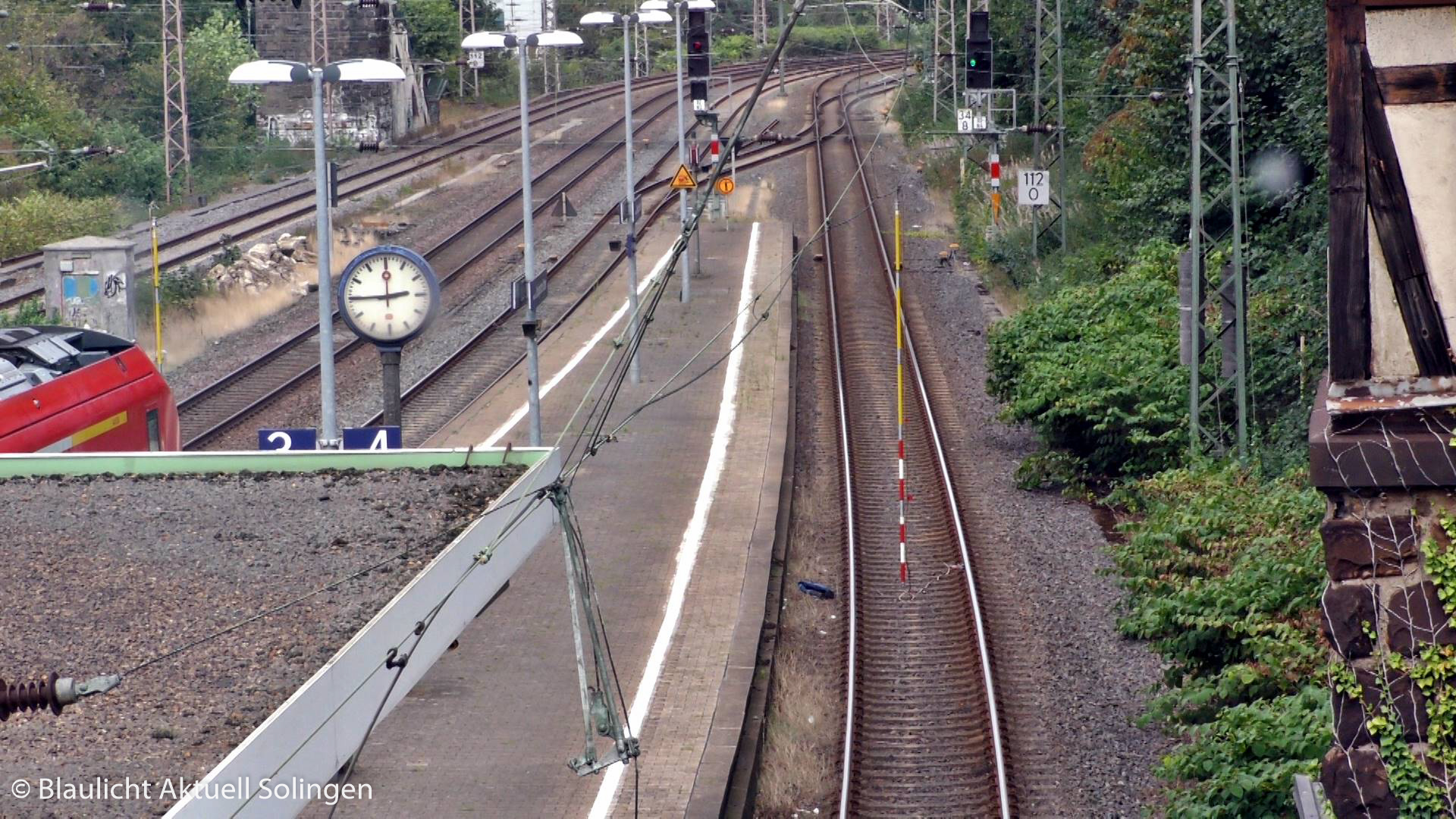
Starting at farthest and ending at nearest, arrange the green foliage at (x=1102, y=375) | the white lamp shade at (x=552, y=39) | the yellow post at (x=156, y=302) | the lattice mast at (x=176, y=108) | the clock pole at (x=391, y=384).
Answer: the lattice mast at (x=176, y=108), the yellow post at (x=156, y=302), the white lamp shade at (x=552, y=39), the green foliage at (x=1102, y=375), the clock pole at (x=391, y=384)

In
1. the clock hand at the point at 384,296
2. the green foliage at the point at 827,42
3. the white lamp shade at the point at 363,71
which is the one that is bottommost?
the clock hand at the point at 384,296

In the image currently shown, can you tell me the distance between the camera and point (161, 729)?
19.8 feet

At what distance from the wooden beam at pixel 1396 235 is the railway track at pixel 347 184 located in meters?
24.1

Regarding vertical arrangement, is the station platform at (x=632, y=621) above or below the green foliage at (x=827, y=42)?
below

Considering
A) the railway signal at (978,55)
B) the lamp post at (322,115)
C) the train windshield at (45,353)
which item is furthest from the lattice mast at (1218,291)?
the train windshield at (45,353)

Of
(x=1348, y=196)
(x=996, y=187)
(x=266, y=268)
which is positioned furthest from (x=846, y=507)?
(x=266, y=268)

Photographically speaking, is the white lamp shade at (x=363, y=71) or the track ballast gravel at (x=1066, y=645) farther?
the white lamp shade at (x=363, y=71)

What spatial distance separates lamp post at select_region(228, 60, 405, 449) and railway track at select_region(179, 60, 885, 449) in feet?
17.5

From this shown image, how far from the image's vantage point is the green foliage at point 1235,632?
7.47 meters

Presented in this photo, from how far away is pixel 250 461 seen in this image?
10.6m

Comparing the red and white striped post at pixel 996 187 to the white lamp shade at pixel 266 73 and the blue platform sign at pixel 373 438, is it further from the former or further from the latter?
the blue platform sign at pixel 373 438

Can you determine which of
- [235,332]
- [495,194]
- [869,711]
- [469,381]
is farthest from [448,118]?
[869,711]

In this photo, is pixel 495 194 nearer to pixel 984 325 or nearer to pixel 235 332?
pixel 235 332

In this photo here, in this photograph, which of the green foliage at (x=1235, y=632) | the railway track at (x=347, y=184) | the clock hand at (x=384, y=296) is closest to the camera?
the green foliage at (x=1235, y=632)
